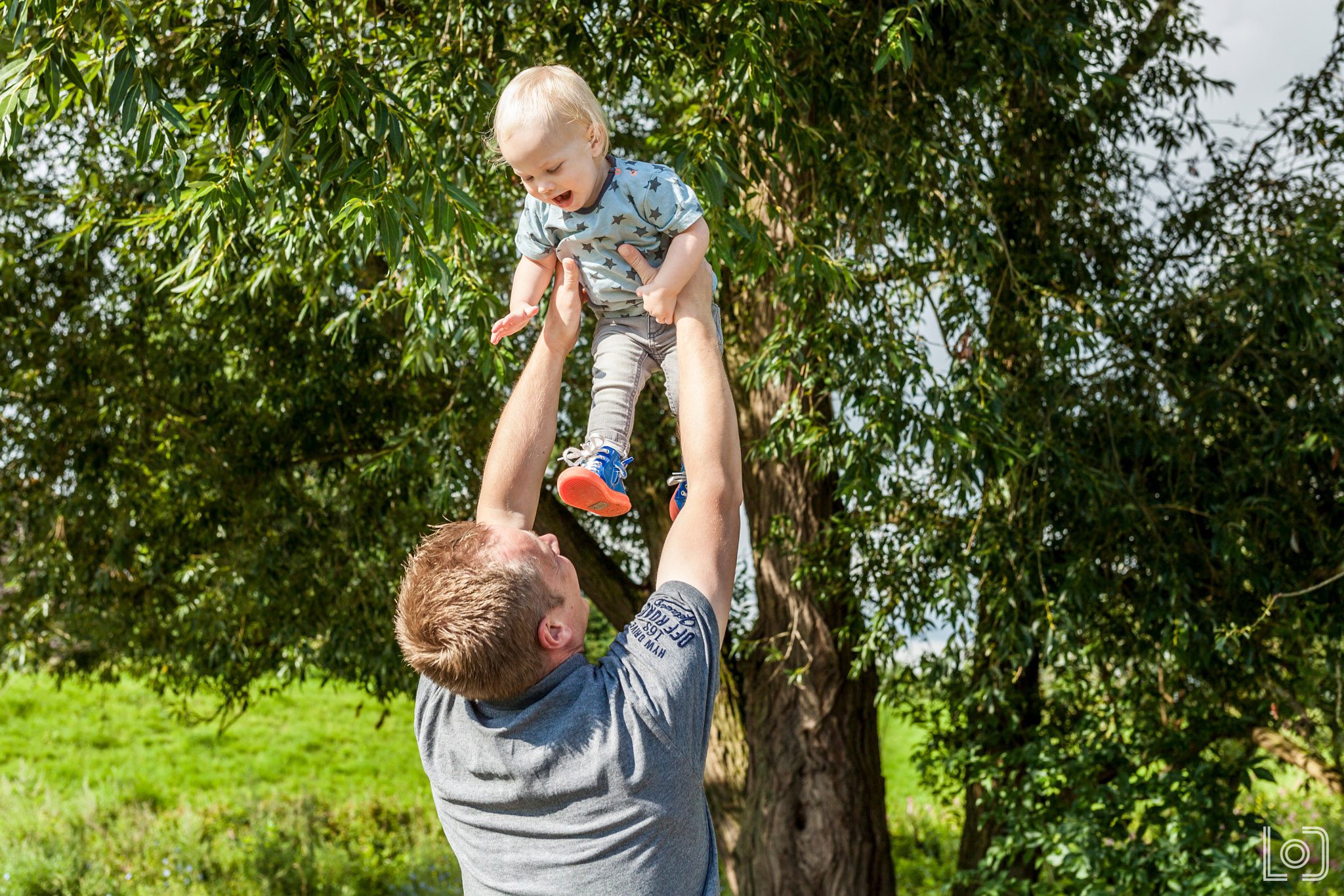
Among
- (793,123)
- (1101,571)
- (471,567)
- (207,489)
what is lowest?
(471,567)

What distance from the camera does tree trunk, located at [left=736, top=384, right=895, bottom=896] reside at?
5387 mm

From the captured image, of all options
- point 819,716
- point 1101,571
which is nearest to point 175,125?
point 1101,571

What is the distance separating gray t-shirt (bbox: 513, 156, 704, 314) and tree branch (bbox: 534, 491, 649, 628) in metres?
3.44

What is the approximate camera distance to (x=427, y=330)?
130 inches

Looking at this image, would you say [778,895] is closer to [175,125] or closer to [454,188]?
[454,188]

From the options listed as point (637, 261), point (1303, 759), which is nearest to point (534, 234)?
point (637, 261)

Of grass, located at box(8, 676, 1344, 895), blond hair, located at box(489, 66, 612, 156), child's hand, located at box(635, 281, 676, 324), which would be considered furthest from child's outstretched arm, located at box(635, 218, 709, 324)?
grass, located at box(8, 676, 1344, 895)

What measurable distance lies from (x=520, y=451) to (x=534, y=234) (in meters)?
0.45

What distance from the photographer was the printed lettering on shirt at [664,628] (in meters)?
1.60

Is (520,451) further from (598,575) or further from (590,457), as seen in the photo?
(598,575)

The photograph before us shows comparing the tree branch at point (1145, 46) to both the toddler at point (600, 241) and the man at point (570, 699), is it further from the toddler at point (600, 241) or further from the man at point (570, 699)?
the man at point (570, 699)

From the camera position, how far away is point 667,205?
6.60ft

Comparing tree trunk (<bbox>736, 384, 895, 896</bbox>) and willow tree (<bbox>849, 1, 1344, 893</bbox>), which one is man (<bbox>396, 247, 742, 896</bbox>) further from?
tree trunk (<bbox>736, 384, 895, 896</bbox>)

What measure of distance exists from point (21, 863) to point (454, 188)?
269 inches
